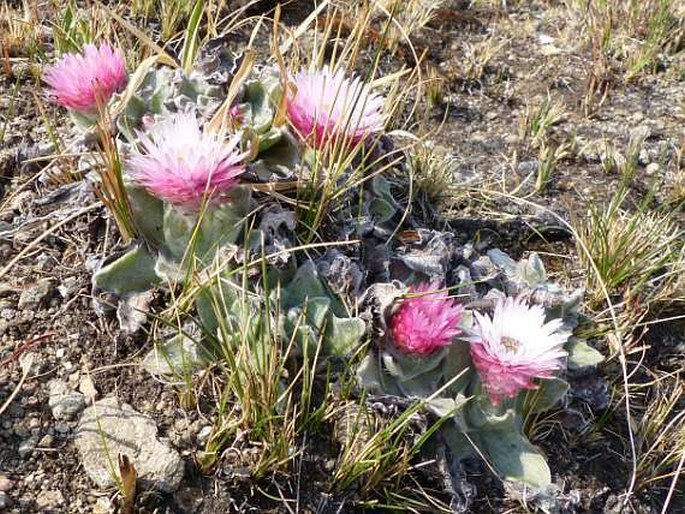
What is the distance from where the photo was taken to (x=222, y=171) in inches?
70.6

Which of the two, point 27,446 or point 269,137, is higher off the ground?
point 269,137

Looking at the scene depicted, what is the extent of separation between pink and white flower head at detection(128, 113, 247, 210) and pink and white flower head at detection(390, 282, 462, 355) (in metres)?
0.47

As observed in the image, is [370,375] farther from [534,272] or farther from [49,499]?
[49,499]

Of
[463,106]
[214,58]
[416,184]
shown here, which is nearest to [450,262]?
[416,184]

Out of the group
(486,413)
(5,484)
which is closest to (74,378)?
(5,484)

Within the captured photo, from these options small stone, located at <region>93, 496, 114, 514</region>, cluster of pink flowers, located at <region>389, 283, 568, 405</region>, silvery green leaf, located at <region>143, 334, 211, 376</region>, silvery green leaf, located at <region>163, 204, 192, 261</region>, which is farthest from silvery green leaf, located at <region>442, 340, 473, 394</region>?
small stone, located at <region>93, 496, 114, 514</region>

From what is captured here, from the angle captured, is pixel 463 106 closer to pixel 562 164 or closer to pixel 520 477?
pixel 562 164

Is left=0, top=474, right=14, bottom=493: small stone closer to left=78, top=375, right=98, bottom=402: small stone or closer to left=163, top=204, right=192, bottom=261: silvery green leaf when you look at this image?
left=78, top=375, right=98, bottom=402: small stone

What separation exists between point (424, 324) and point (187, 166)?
0.61m

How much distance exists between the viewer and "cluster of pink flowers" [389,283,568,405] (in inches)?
71.9

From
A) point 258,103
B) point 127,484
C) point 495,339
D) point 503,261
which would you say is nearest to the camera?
point 127,484

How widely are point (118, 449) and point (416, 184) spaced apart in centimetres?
115

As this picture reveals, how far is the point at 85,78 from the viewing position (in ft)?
6.82

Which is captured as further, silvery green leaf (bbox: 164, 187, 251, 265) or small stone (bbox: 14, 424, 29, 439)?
silvery green leaf (bbox: 164, 187, 251, 265)
